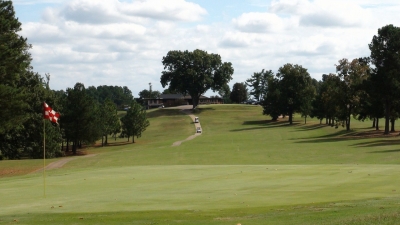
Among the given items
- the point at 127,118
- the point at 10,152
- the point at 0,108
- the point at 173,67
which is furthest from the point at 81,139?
the point at 173,67

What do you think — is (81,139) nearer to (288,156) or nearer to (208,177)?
(288,156)

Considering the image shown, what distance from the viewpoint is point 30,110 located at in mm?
80625

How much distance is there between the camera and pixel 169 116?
159750 millimetres

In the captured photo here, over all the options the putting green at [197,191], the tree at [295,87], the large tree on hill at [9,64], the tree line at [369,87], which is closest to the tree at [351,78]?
the tree line at [369,87]

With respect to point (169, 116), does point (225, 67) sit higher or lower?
higher

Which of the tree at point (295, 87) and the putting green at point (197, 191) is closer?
the putting green at point (197, 191)

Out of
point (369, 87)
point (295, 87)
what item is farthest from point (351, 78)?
point (295, 87)

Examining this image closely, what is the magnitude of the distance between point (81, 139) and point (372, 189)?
71.6m

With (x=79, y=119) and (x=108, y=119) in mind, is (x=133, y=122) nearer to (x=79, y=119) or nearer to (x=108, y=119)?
(x=108, y=119)

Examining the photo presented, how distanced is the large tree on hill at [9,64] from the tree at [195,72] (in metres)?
112

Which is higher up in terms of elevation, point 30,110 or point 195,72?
point 195,72

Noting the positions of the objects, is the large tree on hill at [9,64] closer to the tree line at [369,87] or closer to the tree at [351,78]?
the tree line at [369,87]

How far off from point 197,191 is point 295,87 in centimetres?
11138

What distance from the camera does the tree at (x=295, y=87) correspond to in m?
131
